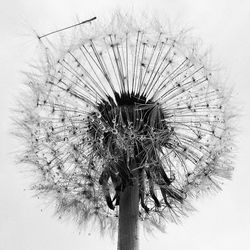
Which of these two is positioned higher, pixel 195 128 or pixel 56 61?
pixel 56 61

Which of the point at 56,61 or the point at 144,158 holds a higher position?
the point at 56,61

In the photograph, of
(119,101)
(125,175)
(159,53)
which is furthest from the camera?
(159,53)

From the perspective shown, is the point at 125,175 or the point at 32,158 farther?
the point at 32,158

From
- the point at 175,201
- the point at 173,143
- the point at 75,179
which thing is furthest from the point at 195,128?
the point at 75,179

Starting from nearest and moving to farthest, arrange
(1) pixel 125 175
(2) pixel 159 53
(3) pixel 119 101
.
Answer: (1) pixel 125 175 → (3) pixel 119 101 → (2) pixel 159 53

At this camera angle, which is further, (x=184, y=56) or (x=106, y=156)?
(x=184, y=56)

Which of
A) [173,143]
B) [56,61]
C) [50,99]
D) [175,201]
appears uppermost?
[56,61]

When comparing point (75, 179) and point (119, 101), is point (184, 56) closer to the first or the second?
point (119, 101)

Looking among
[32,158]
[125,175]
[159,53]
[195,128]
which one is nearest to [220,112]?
[195,128]

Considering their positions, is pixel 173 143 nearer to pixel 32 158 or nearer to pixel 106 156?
pixel 106 156
